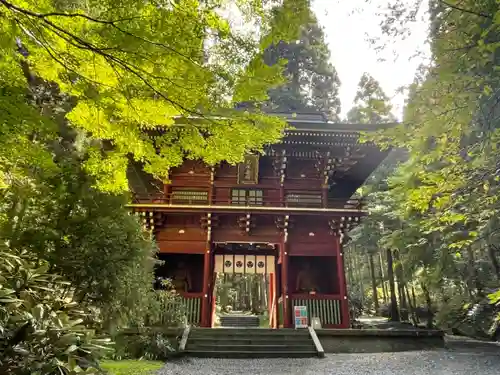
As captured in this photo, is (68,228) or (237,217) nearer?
(68,228)

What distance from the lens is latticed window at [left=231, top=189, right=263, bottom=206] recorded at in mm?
10383

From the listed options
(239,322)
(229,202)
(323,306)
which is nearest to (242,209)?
(229,202)

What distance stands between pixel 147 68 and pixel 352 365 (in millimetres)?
6519

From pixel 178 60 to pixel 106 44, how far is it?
1.40 ft

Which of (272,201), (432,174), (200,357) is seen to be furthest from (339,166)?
(432,174)

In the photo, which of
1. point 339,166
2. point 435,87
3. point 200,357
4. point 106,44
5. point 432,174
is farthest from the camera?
point 339,166

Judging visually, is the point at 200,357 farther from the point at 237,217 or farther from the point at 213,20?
the point at 213,20

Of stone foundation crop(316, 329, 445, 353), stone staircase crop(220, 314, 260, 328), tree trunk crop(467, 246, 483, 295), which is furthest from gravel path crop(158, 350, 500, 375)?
stone staircase crop(220, 314, 260, 328)

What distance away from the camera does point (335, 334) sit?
8289 mm

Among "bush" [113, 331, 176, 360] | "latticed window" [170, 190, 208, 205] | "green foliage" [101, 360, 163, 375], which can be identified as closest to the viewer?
"green foliage" [101, 360, 163, 375]

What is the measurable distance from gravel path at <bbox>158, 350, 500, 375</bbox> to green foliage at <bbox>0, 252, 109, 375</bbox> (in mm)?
2710

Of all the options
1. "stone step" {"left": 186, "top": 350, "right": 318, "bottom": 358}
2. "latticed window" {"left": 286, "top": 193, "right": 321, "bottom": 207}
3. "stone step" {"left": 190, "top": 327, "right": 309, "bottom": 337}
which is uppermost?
"latticed window" {"left": 286, "top": 193, "right": 321, "bottom": 207}

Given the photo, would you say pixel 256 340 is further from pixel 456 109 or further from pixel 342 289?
pixel 456 109

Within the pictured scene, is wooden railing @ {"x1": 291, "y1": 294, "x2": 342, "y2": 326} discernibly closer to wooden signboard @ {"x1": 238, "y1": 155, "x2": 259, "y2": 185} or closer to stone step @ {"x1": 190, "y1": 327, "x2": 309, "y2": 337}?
stone step @ {"x1": 190, "y1": 327, "x2": 309, "y2": 337}
